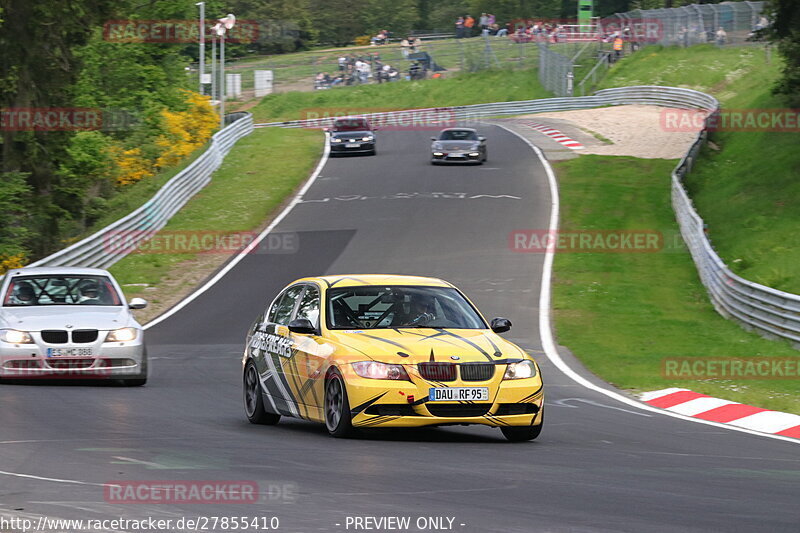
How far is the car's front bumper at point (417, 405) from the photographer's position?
10156 millimetres

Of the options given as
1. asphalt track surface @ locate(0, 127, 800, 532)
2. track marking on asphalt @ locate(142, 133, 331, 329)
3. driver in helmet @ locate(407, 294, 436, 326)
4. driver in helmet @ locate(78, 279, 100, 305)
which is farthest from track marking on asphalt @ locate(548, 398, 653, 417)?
track marking on asphalt @ locate(142, 133, 331, 329)

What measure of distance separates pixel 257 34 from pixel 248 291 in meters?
98.6

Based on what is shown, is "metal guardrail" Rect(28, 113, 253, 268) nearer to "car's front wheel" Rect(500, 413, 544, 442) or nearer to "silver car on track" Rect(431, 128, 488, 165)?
"silver car on track" Rect(431, 128, 488, 165)

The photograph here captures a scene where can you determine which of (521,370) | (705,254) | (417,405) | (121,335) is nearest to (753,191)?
(705,254)

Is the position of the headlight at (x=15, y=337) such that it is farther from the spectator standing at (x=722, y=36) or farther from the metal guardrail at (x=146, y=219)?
the spectator standing at (x=722, y=36)

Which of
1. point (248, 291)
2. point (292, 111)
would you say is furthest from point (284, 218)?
point (292, 111)

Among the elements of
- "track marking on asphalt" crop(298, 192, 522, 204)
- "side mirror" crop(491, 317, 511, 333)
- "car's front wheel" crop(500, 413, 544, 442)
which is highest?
"side mirror" crop(491, 317, 511, 333)

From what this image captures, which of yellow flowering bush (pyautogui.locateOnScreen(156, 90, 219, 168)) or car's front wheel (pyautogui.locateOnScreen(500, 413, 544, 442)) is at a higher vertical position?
car's front wheel (pyautogui.locateOnScreen(500, 413, 544, 442))

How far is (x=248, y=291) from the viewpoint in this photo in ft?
90.6

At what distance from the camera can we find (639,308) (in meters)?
25.5

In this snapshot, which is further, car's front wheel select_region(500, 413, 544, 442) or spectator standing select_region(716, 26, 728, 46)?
spectator standing select_region(716, 26, 728, 46)

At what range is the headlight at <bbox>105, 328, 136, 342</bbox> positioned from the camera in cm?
1527

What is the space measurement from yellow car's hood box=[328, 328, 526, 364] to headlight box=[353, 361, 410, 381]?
0.16 feet

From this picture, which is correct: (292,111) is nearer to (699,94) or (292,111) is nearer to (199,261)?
(699,94)
